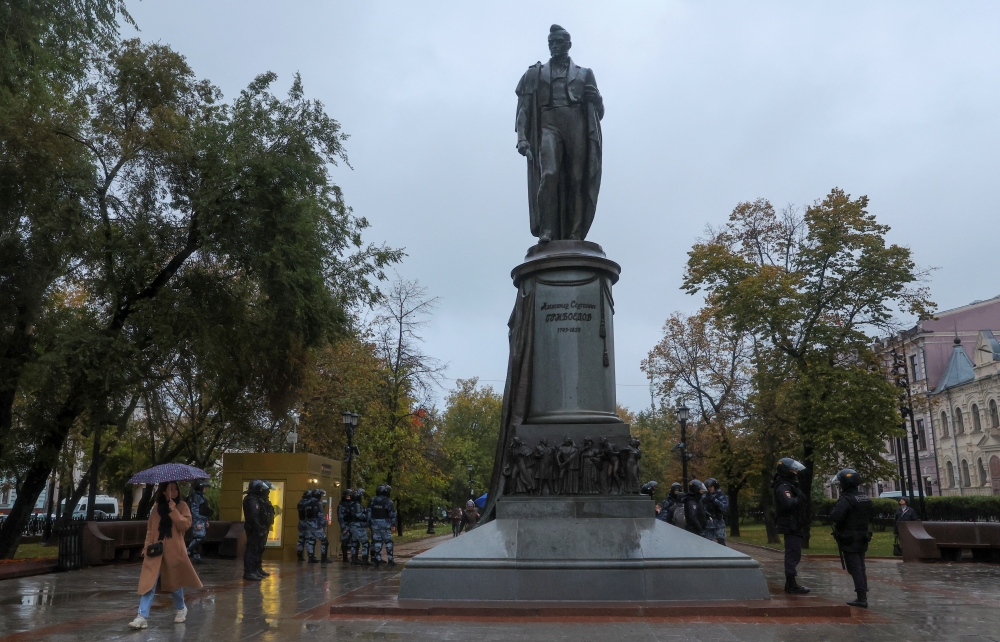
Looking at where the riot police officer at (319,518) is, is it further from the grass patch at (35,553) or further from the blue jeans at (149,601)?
the blue jeans at (149,601)

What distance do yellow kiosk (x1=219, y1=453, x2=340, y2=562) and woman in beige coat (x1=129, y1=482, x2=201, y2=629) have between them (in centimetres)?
1231

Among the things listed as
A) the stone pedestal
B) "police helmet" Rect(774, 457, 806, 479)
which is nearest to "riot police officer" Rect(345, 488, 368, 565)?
the stone pedestal

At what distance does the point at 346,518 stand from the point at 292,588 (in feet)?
20.0

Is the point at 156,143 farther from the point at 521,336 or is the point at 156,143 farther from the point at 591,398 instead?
Answer: the point at 591,398

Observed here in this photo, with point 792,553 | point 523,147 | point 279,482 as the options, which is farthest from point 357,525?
point 792,553

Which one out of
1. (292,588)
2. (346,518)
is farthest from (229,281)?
(292,588)

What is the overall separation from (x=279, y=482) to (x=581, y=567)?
13932 mm

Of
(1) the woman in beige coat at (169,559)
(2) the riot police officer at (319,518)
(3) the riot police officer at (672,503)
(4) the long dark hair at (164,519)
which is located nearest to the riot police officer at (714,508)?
(3) the riot police officer at (672,503)

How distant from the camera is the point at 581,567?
9016 mm

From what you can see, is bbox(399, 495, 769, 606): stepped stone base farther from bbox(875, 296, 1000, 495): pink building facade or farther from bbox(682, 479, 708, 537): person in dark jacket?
bbox(875, 296, 1000, 495): pink building facade

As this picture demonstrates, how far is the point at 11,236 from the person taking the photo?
1603 centimetres

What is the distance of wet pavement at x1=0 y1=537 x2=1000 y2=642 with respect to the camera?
7.36m

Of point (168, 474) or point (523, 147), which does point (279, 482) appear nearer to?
point (168, 474)

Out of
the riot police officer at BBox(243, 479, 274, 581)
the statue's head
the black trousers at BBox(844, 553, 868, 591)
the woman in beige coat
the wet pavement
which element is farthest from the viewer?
the riot police officer at BBox(243, 479, 274, 581)
